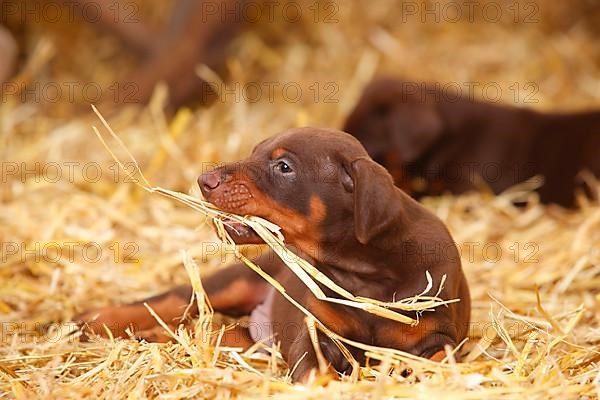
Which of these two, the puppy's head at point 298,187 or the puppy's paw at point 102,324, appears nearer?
the puppy's head at point 298,187

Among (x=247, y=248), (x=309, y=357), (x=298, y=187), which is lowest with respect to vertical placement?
(x=247, y=248)

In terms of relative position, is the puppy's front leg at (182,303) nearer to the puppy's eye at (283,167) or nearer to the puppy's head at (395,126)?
the puppy's eye at (283,167)

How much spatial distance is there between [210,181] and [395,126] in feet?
9.24

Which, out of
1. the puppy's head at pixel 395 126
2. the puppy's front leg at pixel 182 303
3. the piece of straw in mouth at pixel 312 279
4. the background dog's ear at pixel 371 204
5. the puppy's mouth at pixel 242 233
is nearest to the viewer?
the background dog's ear at pixel 371 204

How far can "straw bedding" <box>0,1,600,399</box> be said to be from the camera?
334 cm

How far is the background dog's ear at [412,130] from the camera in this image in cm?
604

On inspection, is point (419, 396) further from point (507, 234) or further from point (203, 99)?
point (203, 99)

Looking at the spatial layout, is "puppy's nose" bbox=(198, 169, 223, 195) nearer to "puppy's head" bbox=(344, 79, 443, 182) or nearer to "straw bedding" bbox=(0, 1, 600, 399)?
"straw bedding" bbox=(0, 1, 600, 399)

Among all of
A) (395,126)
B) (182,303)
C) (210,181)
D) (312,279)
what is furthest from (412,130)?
(210,181)

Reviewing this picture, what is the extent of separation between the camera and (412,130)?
19.9 ft

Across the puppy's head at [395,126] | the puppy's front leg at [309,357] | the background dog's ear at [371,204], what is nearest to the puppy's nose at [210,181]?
the background dog's ear at [371,204]

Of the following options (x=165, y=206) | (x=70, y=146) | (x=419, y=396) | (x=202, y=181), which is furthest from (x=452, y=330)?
(x=70, y=146)

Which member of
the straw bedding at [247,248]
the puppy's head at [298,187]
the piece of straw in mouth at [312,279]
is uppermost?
the puppy's head at [298,187]

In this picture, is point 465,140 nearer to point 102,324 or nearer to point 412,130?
point 412,130
